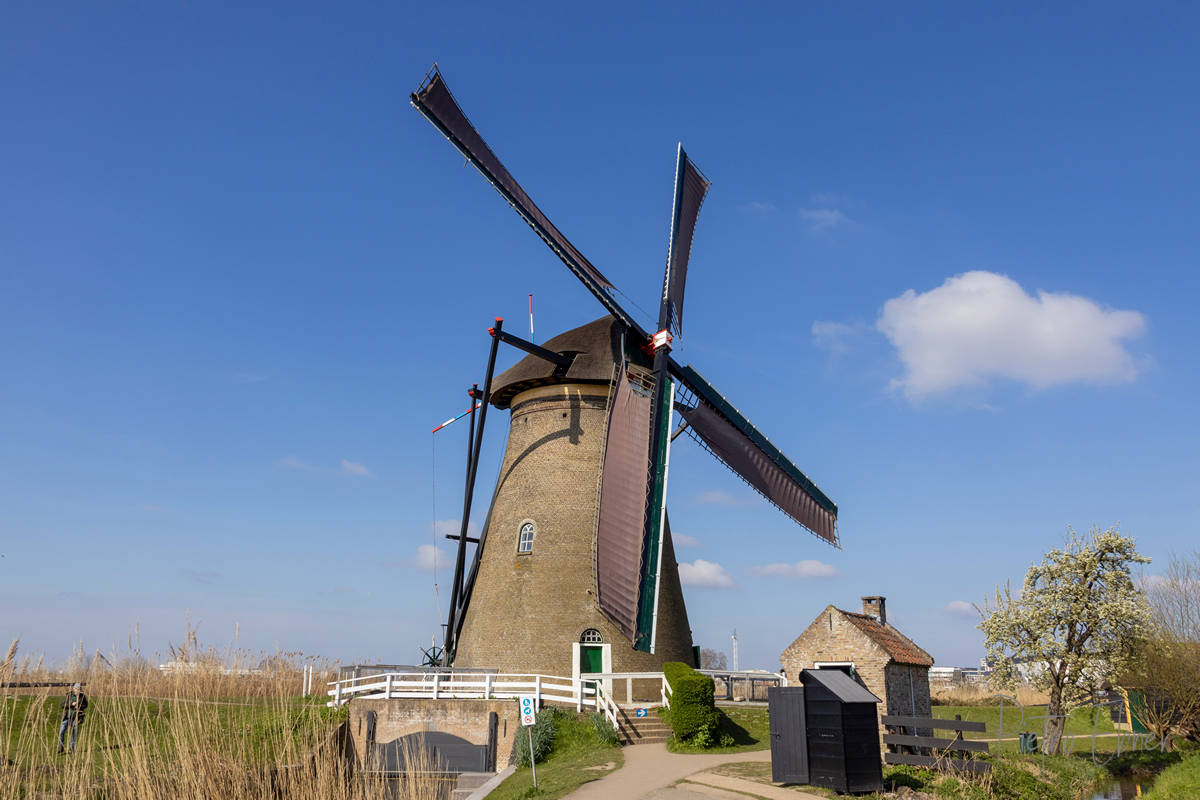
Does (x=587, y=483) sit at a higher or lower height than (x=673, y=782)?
higher

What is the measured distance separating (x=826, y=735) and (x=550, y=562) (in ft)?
31.5

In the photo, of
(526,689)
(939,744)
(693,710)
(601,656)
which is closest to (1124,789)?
(939,744)

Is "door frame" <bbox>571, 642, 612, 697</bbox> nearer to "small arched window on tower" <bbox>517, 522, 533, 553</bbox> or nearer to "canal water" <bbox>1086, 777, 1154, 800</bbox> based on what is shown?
"small arched window on tower" <bbox>517, 522, 533, 553</bbox>

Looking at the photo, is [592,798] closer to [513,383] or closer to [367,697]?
[367,697]

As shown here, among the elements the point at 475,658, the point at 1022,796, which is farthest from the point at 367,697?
the point at 1022,796

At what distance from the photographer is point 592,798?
1126cm

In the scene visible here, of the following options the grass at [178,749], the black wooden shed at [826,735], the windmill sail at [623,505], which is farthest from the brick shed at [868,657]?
the grass at [178,749]

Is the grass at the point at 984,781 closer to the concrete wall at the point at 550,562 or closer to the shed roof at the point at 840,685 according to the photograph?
the shed roof at the point at 840,685

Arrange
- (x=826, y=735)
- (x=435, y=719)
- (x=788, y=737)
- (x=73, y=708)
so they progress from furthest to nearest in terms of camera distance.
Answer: (x=435, y=719)
(x=73, y=708)
(x=788, y=737)
(x=826, y=735)

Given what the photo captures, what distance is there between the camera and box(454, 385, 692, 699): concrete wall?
63.6ft

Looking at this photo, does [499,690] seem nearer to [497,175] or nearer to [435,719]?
[435,719]

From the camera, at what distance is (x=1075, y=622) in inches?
751

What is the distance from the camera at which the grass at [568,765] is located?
40.5 ft

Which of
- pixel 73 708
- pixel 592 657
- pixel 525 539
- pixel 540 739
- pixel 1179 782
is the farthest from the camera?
pixel 525 539
